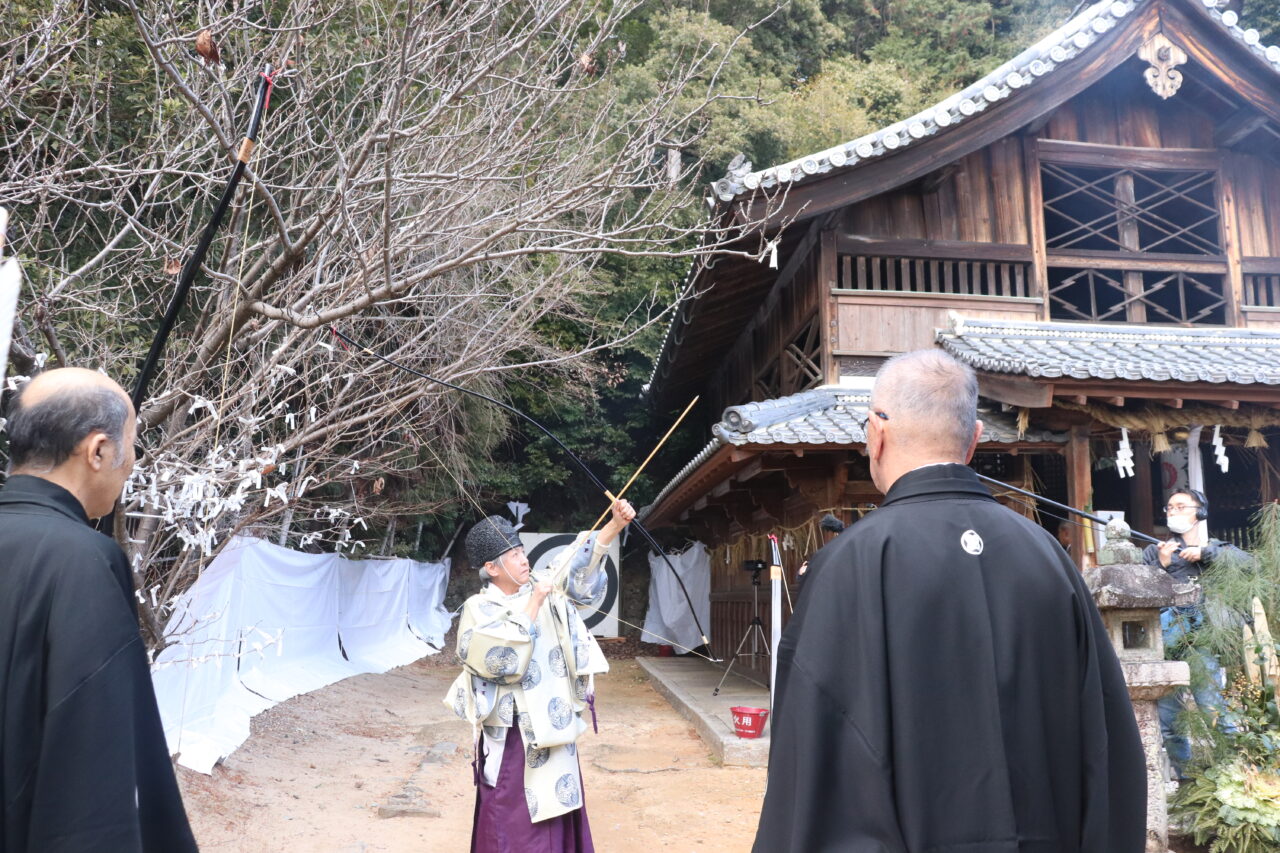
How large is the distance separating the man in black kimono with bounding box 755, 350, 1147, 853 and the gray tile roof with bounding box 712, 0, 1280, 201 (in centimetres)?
683

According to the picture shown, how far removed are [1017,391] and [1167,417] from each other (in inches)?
52.9

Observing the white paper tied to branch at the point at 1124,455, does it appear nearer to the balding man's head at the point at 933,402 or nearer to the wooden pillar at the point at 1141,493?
the wooden pillar at the point at 1141,493

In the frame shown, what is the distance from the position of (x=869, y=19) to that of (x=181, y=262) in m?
25.1

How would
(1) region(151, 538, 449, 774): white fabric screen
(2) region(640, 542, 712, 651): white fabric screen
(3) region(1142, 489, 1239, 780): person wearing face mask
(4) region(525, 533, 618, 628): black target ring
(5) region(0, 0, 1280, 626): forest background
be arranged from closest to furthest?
(5) region(0, 0, 1280, 626): forest background → (3) region(1142, 489, 1239, 780): person wearing face mask → (1) region(151, 538, 449, 774): white fabric screen → (2) region(640, 542, 712, 651): white fabric screen → (4) region(525, 533, 618, 628): black target ring

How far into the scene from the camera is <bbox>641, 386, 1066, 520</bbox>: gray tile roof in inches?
297

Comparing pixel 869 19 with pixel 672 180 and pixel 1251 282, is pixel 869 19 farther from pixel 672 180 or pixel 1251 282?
pixel 672 180

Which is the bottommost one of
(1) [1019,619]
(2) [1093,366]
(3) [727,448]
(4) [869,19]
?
(1) [1019,619]

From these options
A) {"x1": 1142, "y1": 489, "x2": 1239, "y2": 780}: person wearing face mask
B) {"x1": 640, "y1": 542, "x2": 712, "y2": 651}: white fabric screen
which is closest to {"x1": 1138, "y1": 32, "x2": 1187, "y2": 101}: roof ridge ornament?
{"x1": 1142, "y1": 489, "x2": 1239, "y2": 780}: person wearing face mask

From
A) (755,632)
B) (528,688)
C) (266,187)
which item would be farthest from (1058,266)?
(266,187)

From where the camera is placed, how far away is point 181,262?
5.48m

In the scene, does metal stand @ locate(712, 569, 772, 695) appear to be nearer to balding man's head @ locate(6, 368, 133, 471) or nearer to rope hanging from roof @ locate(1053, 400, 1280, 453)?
rope hanging from roof @ locate(1053, 400, 1280, 453)

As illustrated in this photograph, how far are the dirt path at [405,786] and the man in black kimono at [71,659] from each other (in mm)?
4503

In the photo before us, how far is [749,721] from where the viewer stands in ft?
27.8

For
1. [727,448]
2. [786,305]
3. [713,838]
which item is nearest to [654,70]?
[786,305]
